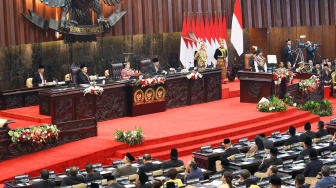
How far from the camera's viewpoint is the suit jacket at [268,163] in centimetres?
1594

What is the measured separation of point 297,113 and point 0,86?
29.0 feet

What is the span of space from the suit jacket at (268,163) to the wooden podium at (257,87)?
838 centimetres

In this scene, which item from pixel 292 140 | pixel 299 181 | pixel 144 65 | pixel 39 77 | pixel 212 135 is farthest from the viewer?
pixel 144 65

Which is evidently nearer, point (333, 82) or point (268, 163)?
point (268, 163)

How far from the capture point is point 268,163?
15984mm

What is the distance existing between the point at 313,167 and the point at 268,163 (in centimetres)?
94

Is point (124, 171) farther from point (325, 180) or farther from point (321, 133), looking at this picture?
point (321, 133)

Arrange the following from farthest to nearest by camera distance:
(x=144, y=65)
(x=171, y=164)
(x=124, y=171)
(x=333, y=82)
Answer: (x=333, y=82)
(x=144, y=65)
(x=171, y=164)
(x=124, y=171)

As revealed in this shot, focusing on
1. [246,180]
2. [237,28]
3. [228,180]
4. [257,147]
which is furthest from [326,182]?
[237,28]

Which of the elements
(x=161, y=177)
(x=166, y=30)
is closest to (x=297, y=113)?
(x=166, y=30)

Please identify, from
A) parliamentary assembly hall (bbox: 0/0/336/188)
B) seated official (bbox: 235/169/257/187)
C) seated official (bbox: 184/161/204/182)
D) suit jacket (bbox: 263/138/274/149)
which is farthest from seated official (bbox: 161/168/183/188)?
suit jacket (bbox: 263/138/274/149)

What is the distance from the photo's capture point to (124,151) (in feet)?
62.7

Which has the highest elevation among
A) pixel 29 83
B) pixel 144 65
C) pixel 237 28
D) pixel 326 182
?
pixel 237 28

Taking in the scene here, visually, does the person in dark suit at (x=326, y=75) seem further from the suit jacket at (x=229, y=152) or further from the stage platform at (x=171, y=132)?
the suit jacket at (x=229, y=152)
